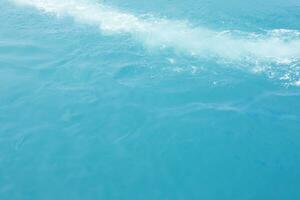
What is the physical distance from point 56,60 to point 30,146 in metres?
8.53

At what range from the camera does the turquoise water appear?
20.8 m

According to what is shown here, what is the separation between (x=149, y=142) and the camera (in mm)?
22984

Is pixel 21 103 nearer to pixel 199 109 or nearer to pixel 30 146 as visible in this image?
pixel 30 146

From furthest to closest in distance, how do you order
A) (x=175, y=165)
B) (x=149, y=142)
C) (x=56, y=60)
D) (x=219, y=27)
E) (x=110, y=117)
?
(x=219, y=27)
(x=56, y=60)
(x=110, y=117)
(x=149, y=142)
(x=175, y=165)

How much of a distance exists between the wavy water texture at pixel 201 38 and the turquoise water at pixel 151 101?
0.12 metres

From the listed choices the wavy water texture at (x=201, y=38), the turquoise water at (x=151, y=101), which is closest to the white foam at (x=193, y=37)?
the wavy water texture at (x=201, y=38)

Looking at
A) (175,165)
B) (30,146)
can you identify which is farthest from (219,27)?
(30,146)

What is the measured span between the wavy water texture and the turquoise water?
116 mm

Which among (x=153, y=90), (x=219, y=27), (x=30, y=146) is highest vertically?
(x=219, y=27)

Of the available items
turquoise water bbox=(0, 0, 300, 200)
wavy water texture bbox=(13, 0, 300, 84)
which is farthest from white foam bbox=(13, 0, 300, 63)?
turquoise water bbox=(0, 0, 300, 200)

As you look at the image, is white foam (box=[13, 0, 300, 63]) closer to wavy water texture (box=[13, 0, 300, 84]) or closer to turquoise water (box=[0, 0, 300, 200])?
wavy water texture (box=[13, 0, 300, 84])

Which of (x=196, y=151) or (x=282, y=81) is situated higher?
(x=282, y=81)

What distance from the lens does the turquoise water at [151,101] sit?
20.8 meters

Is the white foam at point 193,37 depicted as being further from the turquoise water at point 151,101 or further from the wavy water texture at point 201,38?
the turquoise water at point 151,101
